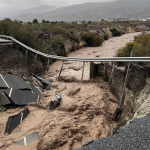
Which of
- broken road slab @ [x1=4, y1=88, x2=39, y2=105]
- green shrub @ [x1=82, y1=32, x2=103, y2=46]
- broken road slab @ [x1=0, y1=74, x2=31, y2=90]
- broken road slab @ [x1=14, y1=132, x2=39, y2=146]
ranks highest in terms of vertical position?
green shrub @ [x1=82, y1=32, x2=103, y2=46]

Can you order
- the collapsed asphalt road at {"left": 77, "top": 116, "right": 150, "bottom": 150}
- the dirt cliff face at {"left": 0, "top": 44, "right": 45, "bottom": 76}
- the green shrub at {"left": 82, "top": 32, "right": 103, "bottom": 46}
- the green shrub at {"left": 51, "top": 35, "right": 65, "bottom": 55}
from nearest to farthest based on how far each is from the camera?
the collapsed asphalt road at {"left": 77, "top": 116, "right": 150, "bottom": 150} → the dirt cliff face at {"left": 0, "top": 44, "right": 45, "bottom": 76} → the green shrub at {"left": 51, "top": 35, "right": 65, "bottom": 55} → the green shrub at {"left": 82, "top": 32, "right": 103, "bottom": 46}

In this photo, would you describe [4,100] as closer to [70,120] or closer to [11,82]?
[11,82]

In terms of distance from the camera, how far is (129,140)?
2602 mm

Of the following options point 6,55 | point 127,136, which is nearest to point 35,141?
point 127,136

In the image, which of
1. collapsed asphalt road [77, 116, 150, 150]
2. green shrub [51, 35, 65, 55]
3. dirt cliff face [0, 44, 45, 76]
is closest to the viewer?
collapsed asphalt road [77, 116, 150, 150]

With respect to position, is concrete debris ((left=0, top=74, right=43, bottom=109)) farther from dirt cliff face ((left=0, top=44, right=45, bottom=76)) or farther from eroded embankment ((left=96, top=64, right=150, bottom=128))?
eroded embankment ((left=96, top=64, right=150, bottom=128))

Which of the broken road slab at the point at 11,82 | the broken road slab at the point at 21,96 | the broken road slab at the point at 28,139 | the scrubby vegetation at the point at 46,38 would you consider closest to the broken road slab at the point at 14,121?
the broken road slab at the point at 28,139

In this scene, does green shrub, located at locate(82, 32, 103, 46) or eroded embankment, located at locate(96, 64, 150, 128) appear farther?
green shrub, located at locate(82, 32, 103, 46)

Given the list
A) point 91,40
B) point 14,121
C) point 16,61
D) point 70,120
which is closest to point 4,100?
point 14,121

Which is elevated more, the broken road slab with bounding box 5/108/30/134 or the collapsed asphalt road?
the collapsed asphalt road

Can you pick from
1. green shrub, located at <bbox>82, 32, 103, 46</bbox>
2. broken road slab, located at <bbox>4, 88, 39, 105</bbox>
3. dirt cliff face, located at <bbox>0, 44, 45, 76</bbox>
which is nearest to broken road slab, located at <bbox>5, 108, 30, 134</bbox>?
broken road slab, located at <bbox>4, 88, 39, 105</bbox>

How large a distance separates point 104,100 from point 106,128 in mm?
1796

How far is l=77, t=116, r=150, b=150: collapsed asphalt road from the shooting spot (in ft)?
8.14

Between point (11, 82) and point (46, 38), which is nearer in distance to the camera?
point (11, 82)
